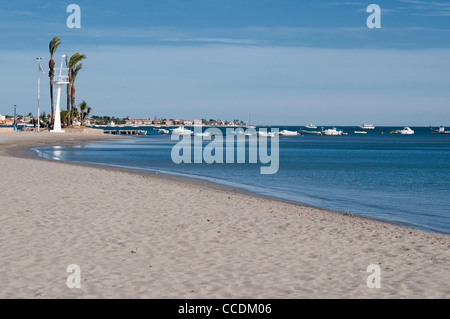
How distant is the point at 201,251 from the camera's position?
9.58 meters

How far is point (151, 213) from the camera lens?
1352 centimetres

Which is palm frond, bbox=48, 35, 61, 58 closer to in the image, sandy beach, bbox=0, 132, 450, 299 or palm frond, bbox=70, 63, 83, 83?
palm frond, bbox=70, 63, 83, 83

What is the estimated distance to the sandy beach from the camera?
7.41 metres

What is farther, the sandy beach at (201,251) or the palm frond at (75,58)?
the palm frond at (75,58)

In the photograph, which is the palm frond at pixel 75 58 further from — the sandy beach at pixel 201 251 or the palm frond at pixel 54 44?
the sandy beach at pixel 201 251

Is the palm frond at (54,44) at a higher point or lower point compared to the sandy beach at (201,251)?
higher

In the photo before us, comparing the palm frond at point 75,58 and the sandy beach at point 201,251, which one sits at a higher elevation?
the palm frond at point 75,58

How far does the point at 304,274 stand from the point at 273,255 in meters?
1.28

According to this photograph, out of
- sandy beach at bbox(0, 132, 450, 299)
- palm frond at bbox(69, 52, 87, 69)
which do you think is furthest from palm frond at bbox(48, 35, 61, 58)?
sandy beach at bbox(0, 132, 450, 299)

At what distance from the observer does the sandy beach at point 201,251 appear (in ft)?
24.3

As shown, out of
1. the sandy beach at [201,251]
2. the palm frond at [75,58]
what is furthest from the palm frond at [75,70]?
the sandy beach at [201,251]

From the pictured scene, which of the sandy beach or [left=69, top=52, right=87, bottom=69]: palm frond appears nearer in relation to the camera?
the sandy beach

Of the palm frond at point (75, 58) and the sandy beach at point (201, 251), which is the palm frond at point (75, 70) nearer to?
the palm frond at point (75, 58)
